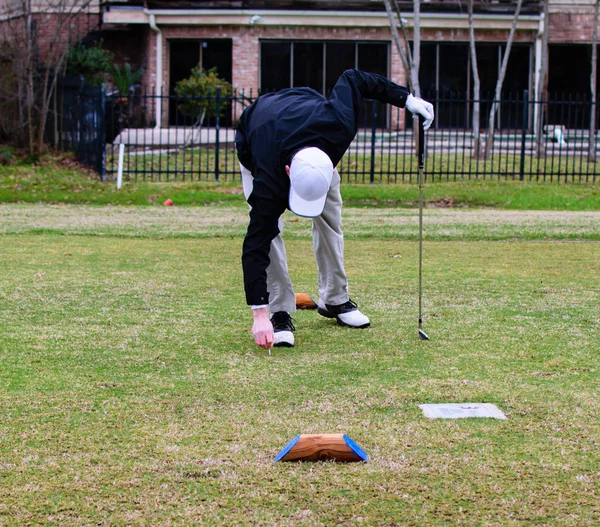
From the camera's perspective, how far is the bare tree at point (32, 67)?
20.7 m

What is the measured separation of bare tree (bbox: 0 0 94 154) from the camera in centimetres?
2069

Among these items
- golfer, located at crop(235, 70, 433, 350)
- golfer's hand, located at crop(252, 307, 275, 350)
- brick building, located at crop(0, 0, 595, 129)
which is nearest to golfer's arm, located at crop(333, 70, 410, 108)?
golfer, located at crop(235, 70, 433, 350)

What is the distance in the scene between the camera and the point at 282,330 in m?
6.11

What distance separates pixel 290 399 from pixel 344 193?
43.3ft

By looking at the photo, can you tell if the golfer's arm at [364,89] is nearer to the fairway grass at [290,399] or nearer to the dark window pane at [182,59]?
the fairway grass at [290,399]

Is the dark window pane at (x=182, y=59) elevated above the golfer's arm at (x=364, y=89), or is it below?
above

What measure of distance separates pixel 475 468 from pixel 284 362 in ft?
6.31

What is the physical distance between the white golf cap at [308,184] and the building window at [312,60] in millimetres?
26210

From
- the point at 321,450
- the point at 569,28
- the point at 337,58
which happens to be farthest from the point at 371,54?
the point at 321,450

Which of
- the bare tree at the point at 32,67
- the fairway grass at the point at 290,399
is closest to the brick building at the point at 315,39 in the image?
the bare tree at the point at 32,67

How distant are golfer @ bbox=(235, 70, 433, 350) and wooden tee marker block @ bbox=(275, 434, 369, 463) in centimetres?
136

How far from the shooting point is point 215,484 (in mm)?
3623

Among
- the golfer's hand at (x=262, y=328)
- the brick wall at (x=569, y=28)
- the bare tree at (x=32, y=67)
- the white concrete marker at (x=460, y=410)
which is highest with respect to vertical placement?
the brick wall at (x=569, y=28)

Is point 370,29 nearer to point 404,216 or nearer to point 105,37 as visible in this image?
point 105,37
